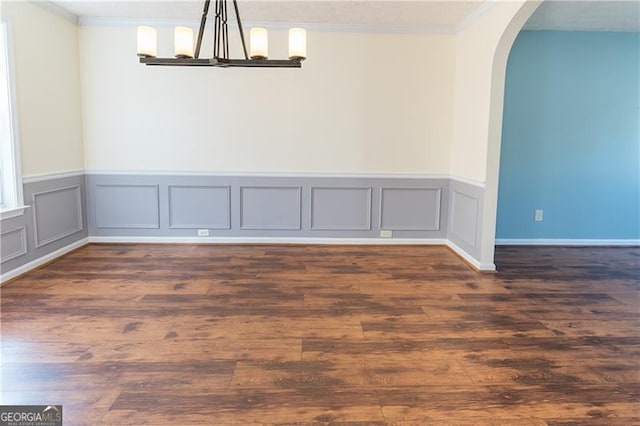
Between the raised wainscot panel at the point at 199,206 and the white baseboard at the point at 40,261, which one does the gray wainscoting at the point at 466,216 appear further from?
the white baseboard at the point at 40,261

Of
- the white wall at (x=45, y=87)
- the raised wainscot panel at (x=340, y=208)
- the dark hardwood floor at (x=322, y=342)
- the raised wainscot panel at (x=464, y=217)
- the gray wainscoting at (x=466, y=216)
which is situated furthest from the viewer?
the raised wainscot panel at (x=340, y=208)

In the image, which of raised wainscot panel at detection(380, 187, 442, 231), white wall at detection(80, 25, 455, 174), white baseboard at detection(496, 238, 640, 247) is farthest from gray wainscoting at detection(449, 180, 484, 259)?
white baseboard at detection(496, 238, 640, 247)

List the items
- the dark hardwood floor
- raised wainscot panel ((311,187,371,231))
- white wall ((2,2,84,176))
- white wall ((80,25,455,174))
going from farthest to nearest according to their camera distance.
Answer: raised wainscot panel ((311,187,371,231)), white wall ((80,25,455,174)), white wall ((2,2,84,176)), the dark hardwood floor

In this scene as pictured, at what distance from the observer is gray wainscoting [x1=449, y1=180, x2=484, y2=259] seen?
14.3 ft

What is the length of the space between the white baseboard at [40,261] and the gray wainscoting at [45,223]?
1.1 inches

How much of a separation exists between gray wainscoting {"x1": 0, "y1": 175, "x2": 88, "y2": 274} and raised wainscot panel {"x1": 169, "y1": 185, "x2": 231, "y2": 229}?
101 centimetres

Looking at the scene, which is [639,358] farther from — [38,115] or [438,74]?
[38,115]

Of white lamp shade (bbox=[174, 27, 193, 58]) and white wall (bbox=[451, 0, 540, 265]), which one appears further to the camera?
white wall (bbox=[451, 0, 540, 265])

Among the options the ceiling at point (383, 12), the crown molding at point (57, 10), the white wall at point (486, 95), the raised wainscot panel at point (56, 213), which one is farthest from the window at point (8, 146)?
the white wall at point (486, 95)

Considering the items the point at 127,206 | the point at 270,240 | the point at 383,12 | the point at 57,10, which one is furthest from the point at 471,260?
the point at 57,10

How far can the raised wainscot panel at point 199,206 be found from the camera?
5148 millimetres

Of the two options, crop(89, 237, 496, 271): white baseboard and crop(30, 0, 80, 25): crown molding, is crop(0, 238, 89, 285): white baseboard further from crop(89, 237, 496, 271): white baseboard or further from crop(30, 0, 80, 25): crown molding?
crop(30, 0, 80, 25): crown molding

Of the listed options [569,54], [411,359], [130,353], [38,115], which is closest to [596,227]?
[569,54]

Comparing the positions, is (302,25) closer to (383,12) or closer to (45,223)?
(383,12)
